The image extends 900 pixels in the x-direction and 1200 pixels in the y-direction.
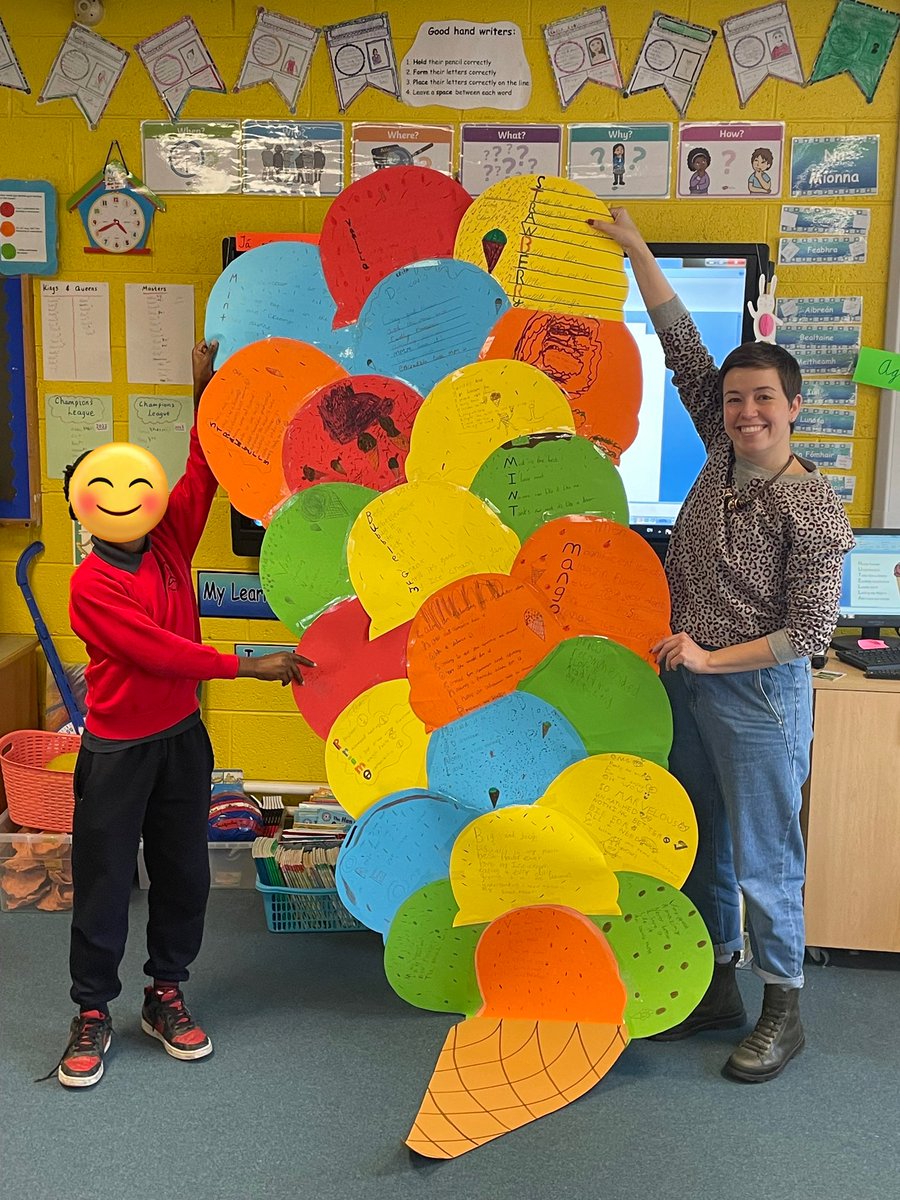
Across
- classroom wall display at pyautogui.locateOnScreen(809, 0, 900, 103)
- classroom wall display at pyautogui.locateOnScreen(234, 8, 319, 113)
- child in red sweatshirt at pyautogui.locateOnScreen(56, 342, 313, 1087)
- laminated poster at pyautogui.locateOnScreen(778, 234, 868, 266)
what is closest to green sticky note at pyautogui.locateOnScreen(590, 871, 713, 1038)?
child in red sweatshirt at pyautogui.locateOnScreen(56, 342, 313, 1087)

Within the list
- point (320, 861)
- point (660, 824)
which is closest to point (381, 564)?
point (660, 824)

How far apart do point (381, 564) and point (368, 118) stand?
1494 mm

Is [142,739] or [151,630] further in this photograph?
[142,739]

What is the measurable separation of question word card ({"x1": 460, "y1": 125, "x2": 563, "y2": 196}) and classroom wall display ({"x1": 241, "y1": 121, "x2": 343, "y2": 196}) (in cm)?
34

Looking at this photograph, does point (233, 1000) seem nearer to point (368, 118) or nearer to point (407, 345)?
point (407, 345)

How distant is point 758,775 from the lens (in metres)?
2.11

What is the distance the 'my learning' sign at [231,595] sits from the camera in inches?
122

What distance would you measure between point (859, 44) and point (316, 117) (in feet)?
4.53

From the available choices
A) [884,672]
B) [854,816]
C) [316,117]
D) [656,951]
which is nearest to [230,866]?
[656,951]

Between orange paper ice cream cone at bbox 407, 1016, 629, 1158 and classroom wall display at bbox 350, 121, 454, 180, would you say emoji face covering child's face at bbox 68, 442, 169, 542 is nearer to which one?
orange paper ice cream cone at bbox 407, 1016, 629, 1158

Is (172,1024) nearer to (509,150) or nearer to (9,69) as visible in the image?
(509,150)

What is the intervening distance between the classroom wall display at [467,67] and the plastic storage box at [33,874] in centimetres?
212

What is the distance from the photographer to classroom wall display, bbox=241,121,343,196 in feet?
9.52

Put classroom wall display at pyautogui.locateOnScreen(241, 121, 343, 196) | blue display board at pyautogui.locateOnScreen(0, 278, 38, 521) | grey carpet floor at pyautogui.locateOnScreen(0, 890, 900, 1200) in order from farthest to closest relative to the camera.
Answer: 1. blue display board at pyautogui.locateOnScreen(0, 278, 38, 521)
2. classroom wall display at pyautogui.locateOnScreen(241, 121, 343, 196)
3. grey carpet floor at pyautogui.locateOnScreen(0, 890, 900, 1200)
